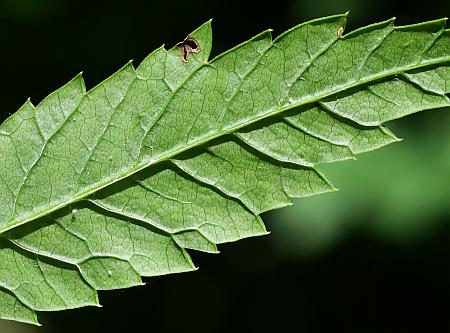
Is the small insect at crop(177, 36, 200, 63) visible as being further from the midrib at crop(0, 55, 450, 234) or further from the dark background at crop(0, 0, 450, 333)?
the dark background at crop(0, 0, 450, 333)

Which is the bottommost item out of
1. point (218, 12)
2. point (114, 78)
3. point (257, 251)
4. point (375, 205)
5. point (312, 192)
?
point (312, 192)

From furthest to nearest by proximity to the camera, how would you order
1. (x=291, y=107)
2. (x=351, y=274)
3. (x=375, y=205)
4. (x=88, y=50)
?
(x=351, y=274) < (x=88, y=50) < (x=375, y=205) < (x=291, y=107)

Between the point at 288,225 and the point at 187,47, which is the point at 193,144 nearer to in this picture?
the point at 187,47

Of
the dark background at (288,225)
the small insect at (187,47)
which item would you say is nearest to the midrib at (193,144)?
the small insect at (187,47)

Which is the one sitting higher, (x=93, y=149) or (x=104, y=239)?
(x=93, y=149)

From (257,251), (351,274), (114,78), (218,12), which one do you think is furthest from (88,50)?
(114,78)

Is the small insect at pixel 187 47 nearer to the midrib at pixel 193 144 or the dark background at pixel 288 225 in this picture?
the midrib at pixel 193 144

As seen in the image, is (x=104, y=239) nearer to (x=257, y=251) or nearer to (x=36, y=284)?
(x=36, y=284)

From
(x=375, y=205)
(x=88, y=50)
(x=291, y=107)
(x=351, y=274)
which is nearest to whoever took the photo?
(x=291, y=107)
